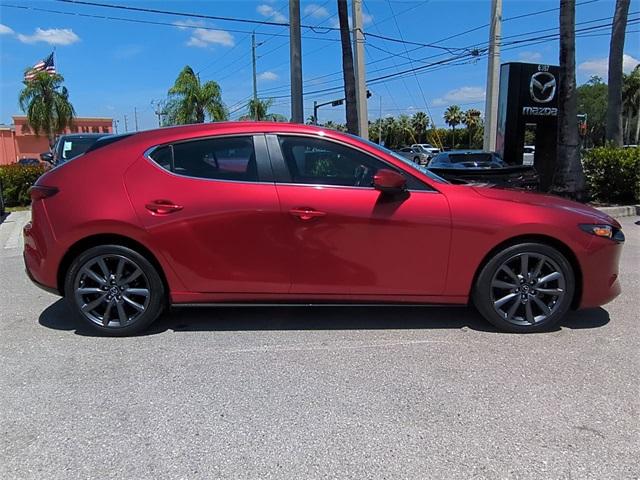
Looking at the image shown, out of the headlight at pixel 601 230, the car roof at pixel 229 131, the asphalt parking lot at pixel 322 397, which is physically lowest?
the asphalt parking lot at pixel 322 397

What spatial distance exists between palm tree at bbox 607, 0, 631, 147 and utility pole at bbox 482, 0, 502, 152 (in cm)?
423

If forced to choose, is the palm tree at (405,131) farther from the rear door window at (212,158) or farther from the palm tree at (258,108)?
the rear door window at (212,158)

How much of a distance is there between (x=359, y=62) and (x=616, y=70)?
6.81 m

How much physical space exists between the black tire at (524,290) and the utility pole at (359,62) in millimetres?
11675

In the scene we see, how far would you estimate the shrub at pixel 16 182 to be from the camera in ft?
42.0

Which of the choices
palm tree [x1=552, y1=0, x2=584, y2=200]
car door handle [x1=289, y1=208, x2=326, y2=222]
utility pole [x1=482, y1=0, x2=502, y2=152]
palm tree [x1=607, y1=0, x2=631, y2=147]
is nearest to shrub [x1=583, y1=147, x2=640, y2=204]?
palm tree [x1=552, y1=0, x2=584, y2=200]

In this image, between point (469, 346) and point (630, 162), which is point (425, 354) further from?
point (630, 162)

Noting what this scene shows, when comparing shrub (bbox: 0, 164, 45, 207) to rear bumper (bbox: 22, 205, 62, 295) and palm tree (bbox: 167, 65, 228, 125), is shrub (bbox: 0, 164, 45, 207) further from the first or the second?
palm tree (bbox: 167, 65, 228, 125)

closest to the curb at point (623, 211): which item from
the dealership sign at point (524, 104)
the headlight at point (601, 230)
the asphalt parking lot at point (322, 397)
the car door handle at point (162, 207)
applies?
the dealership sign at point (524, 104)

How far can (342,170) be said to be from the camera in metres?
3.98

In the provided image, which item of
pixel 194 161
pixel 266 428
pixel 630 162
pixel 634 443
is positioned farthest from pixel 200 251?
pixel 630 162

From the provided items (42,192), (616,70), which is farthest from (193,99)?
(42,192)

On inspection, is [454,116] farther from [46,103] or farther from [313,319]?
[313,319]

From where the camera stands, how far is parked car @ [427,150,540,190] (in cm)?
1022
